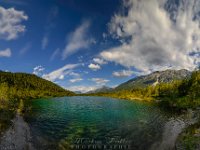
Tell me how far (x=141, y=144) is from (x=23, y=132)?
29.1m

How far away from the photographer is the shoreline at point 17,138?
47.2 meters

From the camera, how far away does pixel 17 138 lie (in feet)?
178

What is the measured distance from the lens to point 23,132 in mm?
61625

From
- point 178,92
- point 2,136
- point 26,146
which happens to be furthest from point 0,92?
point 178,92

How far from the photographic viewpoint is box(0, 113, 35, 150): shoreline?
47.2m

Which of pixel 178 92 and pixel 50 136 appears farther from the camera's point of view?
pixel 178 92

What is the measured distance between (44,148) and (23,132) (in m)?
17.3

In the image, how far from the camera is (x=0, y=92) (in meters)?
148

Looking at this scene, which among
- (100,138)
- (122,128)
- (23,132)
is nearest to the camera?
(100,138)

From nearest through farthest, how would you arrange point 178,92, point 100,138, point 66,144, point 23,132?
point 66,144 < point 100,138 < point 23,132 < point 178,92

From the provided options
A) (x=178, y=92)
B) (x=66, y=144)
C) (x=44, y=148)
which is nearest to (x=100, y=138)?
(x=66, y=144)

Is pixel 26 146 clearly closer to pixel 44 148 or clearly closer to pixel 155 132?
pixel 44 148

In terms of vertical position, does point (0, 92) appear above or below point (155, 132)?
above

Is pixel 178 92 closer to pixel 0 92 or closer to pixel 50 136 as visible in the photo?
pixel 0 92
